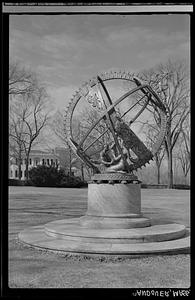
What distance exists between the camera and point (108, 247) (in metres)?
6.17

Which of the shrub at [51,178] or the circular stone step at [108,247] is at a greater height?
the shrub at [51,178]

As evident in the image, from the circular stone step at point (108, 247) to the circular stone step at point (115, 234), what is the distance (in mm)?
105

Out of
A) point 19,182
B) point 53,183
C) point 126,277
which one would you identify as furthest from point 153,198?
point 126,277

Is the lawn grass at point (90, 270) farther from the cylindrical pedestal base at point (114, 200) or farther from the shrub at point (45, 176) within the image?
the shrub at point (45, 176)

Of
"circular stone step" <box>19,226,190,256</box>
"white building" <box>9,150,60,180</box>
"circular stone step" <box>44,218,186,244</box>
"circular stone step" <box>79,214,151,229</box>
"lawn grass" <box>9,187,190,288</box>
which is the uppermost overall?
"white building" <box>9,150,60,180</box>

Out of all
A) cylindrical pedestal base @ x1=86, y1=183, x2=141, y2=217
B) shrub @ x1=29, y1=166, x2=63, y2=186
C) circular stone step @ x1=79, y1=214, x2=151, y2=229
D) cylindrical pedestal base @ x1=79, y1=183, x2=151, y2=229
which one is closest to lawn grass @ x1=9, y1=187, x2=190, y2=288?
circular stone step @ x1=79, y1=214, x2=151, y2=229

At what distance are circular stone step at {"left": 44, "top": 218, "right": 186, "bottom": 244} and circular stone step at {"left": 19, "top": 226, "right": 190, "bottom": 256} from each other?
0.35 ft

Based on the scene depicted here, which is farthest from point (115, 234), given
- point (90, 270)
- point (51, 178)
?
Answer: point (51, 178)

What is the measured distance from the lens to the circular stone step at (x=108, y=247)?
6012mm

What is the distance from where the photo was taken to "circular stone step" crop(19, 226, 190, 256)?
601 cm

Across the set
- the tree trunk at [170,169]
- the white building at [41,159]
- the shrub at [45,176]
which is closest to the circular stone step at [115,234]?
the shrub at [45,176]

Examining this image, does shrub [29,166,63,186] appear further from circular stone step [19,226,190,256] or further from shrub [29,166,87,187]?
circular stone step [19,226,190,256]

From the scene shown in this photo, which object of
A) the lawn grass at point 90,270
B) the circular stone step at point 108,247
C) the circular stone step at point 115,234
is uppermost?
the circular stone step at point 115,234
